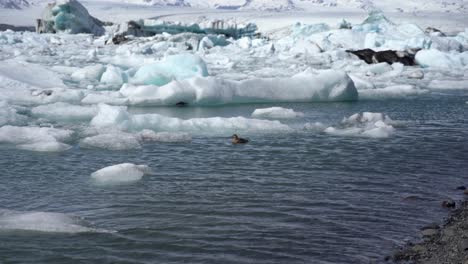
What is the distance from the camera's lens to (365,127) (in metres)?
10.7

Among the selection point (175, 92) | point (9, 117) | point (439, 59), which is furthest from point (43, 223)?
point (439, 59)

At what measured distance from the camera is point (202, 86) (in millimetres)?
13492

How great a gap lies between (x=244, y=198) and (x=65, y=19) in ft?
166

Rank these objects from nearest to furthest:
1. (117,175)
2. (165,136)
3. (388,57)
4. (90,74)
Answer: (117,175)
(165,136)
(90,74)
(388,57)

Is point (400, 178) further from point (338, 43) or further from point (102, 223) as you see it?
point (338, 43)

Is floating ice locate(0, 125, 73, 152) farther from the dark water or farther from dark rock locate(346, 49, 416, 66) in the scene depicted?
dark rock locate(346, 49, 416, 66)

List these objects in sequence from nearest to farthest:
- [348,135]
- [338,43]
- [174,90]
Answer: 1. [348,135]
2. [174,90]
3. [338,43]

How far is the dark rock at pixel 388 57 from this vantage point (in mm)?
27812

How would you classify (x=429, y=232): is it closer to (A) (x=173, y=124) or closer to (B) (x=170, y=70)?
(A) (x=173, y=124)

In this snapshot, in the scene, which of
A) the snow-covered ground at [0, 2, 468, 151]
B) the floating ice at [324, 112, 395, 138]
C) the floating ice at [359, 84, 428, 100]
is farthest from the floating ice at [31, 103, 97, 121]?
the floating ice at [359, 84, 428, 100]

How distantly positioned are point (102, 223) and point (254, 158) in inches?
128

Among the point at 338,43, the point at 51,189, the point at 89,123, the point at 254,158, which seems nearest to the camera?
the point at 51,189

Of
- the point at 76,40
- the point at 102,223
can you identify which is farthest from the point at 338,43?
the point at 102,223

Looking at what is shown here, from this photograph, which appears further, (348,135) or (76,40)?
(76,40)
